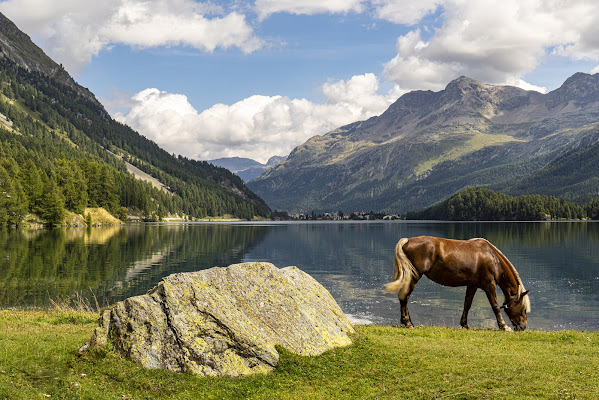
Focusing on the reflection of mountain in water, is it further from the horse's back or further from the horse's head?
the horse's back

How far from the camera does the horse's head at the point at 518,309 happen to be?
25.8 metres

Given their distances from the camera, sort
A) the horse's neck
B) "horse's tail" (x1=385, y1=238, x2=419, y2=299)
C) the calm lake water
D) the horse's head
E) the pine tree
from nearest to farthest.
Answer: "horse's tail" (x1=385, y1=238, x2=419, y2=299)
the horse's head
the horse's neck
the calm lake water
the pine tree

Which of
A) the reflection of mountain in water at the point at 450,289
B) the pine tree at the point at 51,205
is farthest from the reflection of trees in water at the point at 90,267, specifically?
the pine tree at the point at 51,205

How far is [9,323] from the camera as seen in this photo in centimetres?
2377

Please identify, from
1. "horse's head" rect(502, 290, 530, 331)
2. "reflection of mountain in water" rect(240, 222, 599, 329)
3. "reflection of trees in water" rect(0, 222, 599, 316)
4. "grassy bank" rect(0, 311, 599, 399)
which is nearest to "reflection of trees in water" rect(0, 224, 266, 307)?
"reflection of trees in water" rect(0, 222, 599, 316)

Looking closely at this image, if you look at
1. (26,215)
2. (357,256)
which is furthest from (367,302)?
(26,215)

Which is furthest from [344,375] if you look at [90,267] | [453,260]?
[90,267]

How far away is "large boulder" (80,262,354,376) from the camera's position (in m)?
15.8

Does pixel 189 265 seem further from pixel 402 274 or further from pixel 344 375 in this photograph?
pixel 344 375

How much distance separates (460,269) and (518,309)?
4030 millimetres

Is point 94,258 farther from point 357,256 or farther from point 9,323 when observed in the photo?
point 9,323

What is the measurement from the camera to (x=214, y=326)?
16.3m

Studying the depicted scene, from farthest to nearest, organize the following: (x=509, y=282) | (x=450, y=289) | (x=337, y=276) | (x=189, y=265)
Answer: (x=189, y=265) → (x=337, y=276) → (x=450, y=289) → (x=509, y=282)

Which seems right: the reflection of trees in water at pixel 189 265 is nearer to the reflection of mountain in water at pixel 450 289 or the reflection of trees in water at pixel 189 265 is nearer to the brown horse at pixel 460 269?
the reflection of mountain in water at pixel 450 289
